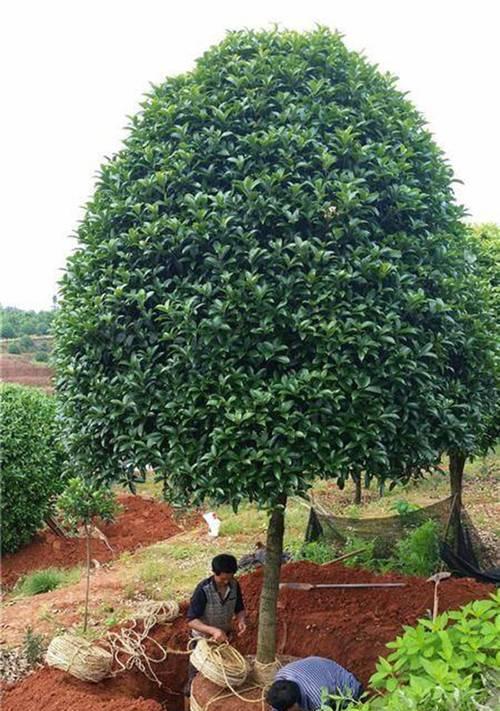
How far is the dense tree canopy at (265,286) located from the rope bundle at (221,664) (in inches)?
52.1

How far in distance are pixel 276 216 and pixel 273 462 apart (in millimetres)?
1489

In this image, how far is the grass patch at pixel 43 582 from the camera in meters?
9.57

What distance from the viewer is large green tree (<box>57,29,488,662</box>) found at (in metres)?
4.09

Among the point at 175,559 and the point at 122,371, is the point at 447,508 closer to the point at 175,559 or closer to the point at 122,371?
the point at 175,559

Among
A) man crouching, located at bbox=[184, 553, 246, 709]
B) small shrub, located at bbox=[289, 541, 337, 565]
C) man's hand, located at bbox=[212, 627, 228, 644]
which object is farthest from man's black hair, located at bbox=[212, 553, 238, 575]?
small shrub, located at bbox=[289, 541, 337, 565]

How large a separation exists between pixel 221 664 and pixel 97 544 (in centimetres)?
734

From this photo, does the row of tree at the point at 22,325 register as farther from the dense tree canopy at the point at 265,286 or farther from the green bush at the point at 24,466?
the dense tree canopy at the point at 265,286

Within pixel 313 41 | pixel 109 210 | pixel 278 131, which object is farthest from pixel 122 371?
pixel 313 41

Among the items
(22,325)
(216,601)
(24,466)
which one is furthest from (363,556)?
(22,325)

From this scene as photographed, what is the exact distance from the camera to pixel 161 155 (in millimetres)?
4621

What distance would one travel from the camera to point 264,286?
4.05 meters

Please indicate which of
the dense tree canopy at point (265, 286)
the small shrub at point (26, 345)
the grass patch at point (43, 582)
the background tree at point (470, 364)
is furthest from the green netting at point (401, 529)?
the small shrub at point (26, 345)

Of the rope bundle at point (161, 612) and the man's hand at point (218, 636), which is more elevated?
the man's hand at point (218, 636)

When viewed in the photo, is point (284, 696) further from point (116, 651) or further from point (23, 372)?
point (23, 372)
